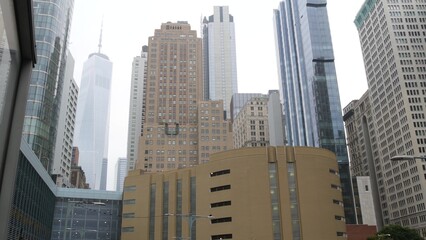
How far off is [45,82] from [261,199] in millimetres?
89743

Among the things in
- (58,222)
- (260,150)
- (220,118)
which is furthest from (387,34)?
(58,222)

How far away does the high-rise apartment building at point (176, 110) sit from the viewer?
165625 millimetres

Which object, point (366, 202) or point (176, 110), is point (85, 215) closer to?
point (176, 110)

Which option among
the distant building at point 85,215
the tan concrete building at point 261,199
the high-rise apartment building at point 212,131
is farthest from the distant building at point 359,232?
the distant building at point 85,215

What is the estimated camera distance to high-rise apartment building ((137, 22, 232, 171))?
166 metres

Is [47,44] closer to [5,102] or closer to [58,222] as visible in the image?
[58,222]

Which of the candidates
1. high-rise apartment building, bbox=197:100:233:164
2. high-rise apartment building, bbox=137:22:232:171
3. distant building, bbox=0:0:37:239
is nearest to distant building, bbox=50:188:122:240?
high-rise apartment building, bbox=137:22:232:171

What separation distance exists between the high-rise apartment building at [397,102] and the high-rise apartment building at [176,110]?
6607cm

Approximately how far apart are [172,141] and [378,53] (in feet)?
315

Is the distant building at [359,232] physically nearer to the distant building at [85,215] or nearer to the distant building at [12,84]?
the distant building at [85,215]

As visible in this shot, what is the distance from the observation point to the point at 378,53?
183m

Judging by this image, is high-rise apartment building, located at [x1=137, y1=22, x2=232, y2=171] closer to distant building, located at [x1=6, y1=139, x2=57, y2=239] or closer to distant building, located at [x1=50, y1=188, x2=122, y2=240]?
distant building, located at [x1=50, y1=188, x2=122, y2=240]

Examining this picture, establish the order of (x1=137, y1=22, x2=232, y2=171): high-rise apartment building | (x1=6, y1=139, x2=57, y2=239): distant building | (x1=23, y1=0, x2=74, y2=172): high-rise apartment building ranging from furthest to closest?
1. (x1=137, y1=22, x2=232, y2=171): high-rise apartment building
2. (x1=23, y1=0, x2=74, y2=172): high-rise apartment building
3. (x1=6, y1=139, x2=57, y2=239): distant building

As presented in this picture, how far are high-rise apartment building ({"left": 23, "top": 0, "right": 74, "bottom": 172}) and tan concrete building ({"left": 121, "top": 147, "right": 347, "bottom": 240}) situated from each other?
56714 millimetres
